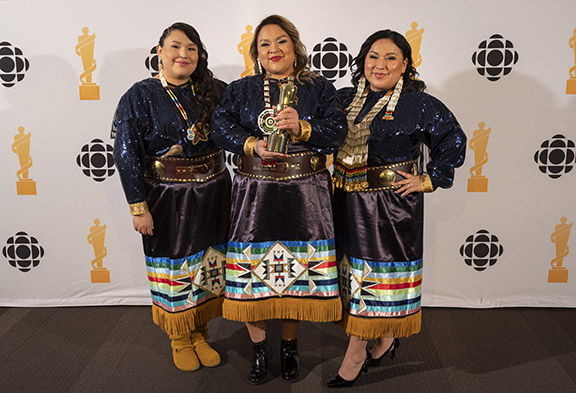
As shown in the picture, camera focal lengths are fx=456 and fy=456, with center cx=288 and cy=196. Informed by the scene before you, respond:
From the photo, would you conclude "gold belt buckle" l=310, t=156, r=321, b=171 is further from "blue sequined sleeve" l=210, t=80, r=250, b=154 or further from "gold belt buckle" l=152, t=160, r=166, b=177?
"gold belt buckle" l=152, t=160, r=166, b=177

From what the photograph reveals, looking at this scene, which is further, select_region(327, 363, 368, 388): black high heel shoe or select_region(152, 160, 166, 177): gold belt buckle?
select_region(327, 363, 368, 388): black high heel shoe

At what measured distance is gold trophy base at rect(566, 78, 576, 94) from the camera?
2846 mm

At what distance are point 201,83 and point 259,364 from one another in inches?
56.5

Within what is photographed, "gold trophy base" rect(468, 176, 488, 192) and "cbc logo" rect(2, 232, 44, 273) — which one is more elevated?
"gold trophy base" rect(468, 176, 488, 192)

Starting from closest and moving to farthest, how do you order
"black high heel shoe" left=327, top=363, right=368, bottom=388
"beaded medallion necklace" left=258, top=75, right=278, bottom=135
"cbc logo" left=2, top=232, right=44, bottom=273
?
"beaded medallion necklace" left=258, top=75, right=278, bottom=135
"black high heel shoe" left=327, top=363, right=368, bottom=388
"cbc logo" left=2, top=232, right=44, bottom=273

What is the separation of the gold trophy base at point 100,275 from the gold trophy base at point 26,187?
666mm

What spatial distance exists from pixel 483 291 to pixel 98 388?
2.49m

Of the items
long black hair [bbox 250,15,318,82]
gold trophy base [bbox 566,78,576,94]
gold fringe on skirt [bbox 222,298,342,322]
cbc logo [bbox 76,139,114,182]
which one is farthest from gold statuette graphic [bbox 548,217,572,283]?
cbc logo [bbox 76,139,114,182]

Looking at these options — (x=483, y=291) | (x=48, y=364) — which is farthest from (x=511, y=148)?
(x=48, y=364)

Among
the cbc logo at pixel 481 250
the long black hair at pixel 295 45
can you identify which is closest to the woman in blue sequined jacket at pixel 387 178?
the long black hair at pixel 295 45

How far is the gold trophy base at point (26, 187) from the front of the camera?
9.98 ft

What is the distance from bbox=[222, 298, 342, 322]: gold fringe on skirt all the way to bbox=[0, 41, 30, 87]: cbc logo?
2.03 meters

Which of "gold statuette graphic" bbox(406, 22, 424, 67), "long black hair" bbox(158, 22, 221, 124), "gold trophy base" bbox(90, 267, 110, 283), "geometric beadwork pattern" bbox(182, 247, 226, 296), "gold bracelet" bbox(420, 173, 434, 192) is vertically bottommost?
"gold trophy base" bbox(90, 267, 110, 283)

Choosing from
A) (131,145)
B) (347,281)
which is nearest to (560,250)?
(347,281)
